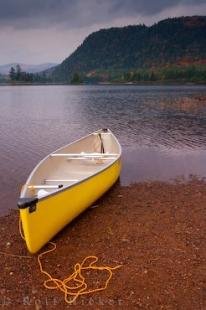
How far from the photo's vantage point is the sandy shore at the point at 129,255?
7445 millimetres

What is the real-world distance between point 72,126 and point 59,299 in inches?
1063

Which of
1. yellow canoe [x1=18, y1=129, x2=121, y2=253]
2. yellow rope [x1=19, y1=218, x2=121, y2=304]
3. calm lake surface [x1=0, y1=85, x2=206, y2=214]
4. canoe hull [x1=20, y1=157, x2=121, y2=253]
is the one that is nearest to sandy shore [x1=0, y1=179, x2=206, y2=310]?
yellow rope [x1=19, y1=218, x2=121, y2=304]

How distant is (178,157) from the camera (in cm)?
1978

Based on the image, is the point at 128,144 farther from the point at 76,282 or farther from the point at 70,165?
the point at 76,282

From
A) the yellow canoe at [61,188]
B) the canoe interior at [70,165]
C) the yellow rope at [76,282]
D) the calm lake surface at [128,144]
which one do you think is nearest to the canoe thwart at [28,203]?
the yellow canoe at [61,188]

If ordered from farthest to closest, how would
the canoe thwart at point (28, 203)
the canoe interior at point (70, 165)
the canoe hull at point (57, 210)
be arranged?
the canoe interior at point (70, 165), the canoe hull at point (57, 210), the canoe thwart at point (28, 203)

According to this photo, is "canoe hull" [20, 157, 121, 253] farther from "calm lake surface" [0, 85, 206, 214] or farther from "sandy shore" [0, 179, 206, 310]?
"calm lake surface" [0, 85, 206, 214]

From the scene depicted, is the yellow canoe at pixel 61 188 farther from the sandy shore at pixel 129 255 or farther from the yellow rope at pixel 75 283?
the yellow rope at pixel 75 283

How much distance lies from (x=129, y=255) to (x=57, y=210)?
6.90 ft

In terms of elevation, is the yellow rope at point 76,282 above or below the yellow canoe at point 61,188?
below

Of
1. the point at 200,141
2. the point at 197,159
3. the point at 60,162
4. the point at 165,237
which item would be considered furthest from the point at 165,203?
the point at 200,141

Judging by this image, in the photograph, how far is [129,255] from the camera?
9.00 meters

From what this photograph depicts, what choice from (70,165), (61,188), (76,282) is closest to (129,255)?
(76,282)

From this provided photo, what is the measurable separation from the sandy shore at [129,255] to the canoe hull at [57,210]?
1.35 feet
